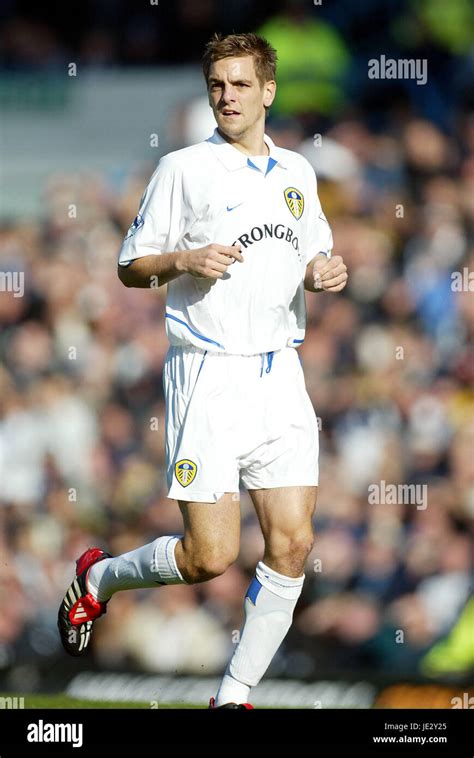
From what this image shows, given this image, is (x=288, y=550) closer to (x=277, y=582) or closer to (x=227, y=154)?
(x=277, y=582)

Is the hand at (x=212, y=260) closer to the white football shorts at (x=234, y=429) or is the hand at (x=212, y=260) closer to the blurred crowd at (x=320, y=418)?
the white football shorts at (x=234, y=429)

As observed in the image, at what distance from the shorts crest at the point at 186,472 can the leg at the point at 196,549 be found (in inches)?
3.0

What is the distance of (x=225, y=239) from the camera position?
13.4 feet

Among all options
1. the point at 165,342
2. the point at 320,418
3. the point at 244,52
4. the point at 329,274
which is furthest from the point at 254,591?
the point at 165,342

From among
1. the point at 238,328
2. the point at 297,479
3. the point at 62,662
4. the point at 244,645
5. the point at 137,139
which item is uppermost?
the point at 137,139

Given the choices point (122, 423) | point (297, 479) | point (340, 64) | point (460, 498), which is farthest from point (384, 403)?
point (297, 479)

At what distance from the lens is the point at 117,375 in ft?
20.9

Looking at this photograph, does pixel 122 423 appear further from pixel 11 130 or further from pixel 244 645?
pixel 244 645

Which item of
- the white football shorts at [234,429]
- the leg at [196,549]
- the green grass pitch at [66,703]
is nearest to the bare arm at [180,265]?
the white football shorts at [234,429]

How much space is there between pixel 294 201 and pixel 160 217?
0.47 metres

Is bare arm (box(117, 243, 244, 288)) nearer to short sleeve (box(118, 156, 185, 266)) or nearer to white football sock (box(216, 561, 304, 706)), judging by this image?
short sleeve (box(118, 156, 185, 266))

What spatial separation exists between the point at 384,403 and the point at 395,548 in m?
0.73

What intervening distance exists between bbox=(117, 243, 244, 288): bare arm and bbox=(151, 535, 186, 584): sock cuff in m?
0.88
